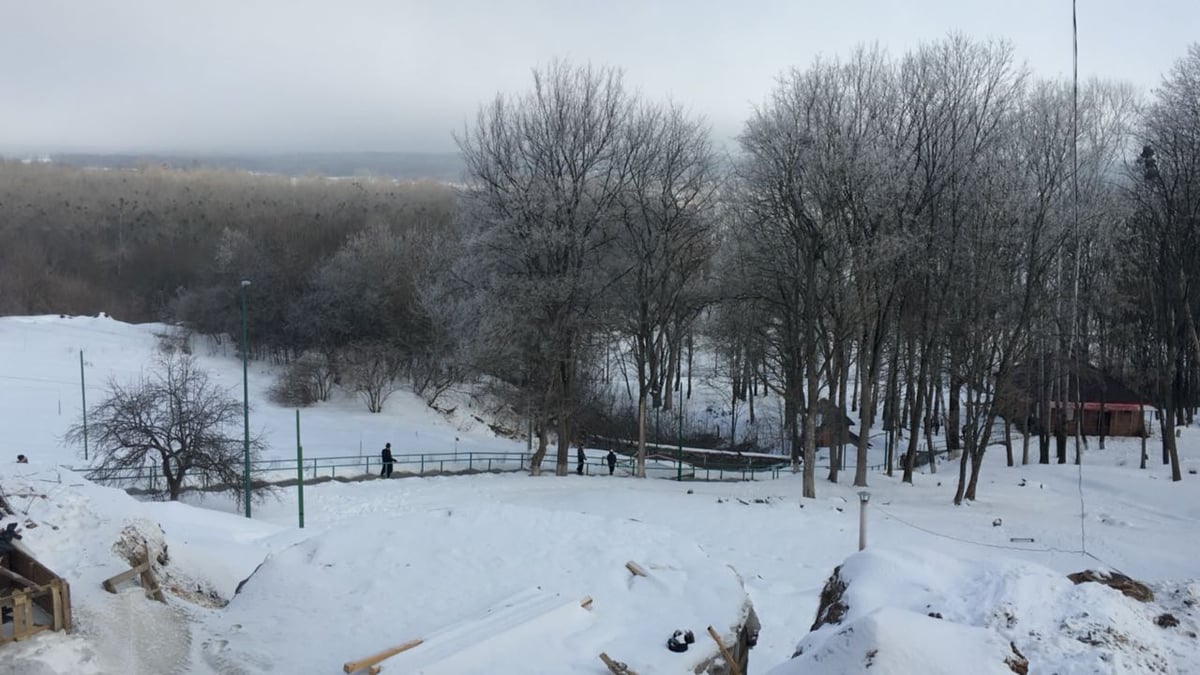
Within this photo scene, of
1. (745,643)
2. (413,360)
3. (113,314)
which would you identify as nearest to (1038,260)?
(745,643)

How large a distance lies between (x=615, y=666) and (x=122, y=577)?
A: 20.6 feet

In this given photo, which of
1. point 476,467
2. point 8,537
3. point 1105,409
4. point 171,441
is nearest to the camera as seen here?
point 8,537

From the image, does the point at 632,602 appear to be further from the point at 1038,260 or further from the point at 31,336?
the point at 31,336

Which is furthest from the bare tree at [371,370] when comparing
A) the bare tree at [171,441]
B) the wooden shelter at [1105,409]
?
the wooden shelter at [1105,409]

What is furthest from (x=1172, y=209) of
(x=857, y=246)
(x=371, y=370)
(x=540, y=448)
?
(x=371, y=370)

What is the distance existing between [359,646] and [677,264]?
76.8ft

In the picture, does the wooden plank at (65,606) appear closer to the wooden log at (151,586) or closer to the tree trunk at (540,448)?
the wooden log at (151,586)

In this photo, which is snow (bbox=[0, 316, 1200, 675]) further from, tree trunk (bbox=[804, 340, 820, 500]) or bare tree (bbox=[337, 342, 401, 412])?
bare tree (bbox=[337, 342, 401, 412])

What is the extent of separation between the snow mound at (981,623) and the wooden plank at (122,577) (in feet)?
26.7

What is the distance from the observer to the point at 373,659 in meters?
8.36

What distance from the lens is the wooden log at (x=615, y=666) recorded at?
8.42m

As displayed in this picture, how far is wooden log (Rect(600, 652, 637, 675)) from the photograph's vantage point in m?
8.42

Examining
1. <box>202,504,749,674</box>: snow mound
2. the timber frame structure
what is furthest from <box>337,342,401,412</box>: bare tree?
the timber frame structure

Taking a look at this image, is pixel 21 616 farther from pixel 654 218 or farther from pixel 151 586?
pixel 654 218
